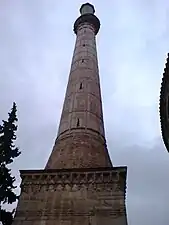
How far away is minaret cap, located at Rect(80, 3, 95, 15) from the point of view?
27.3 meters

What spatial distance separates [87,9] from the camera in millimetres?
27562

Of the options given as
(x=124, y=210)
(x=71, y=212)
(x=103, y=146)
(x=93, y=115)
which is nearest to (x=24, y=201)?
(x=71, y=212)

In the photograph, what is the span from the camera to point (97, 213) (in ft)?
45.5

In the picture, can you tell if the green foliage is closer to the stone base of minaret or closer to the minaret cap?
the stone base of minaret

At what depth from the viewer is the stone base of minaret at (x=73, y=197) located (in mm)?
13766

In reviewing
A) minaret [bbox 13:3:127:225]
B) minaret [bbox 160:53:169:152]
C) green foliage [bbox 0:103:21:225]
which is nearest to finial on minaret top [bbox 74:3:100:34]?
minaret [bbox 13:3:127:225]

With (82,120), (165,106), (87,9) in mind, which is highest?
(87,9)

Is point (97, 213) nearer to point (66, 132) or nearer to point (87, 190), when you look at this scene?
point (87, 190)

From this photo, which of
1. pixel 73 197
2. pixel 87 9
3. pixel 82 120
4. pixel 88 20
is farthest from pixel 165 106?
pixel 87 9

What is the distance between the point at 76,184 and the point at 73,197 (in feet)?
1.76

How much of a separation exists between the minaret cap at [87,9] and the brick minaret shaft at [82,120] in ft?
9.84

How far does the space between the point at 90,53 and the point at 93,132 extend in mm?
6382

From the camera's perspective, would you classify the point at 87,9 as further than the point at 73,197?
Yes

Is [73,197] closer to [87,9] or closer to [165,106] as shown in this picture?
[165,106]
